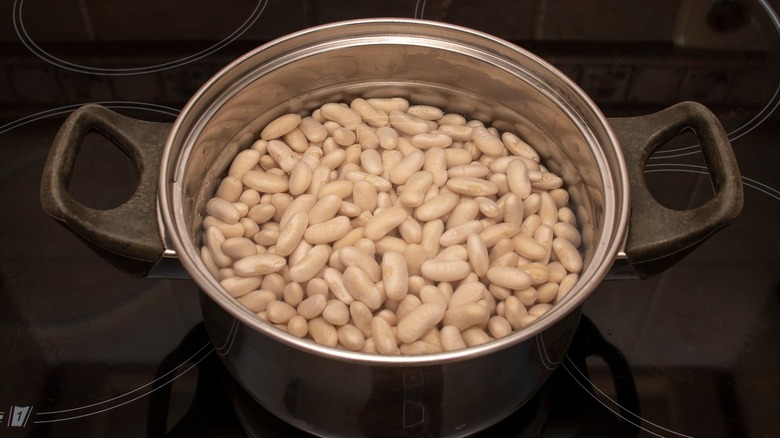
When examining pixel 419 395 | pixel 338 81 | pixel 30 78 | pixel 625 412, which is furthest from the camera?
pixel 30 78

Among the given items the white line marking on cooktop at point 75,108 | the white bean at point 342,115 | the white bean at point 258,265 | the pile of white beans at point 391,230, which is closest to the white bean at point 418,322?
the pile of white beans at point 391,230

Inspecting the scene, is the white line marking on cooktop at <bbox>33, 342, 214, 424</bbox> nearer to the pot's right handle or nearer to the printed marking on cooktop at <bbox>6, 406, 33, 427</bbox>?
the printed marking on cooktop at <bbox>6, 406, 33, 427</bbox>

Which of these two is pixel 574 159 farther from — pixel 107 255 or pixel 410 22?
pixel 107 255

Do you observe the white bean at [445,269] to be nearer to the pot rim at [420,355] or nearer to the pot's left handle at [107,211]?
the pot rim at [420,355]

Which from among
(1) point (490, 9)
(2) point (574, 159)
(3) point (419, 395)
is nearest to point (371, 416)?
(3) point (419, 395)

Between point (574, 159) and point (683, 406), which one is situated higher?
point (574, 159)
